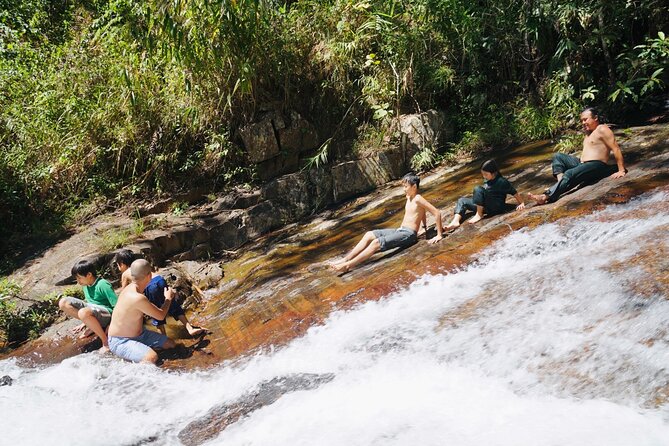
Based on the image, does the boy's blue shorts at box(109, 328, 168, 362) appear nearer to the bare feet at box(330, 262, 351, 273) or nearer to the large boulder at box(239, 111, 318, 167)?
the bare feet at box(330, 262, 351, 273)

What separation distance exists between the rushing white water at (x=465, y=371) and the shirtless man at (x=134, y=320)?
5.8 inches

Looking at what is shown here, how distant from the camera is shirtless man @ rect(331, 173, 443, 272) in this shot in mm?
5750

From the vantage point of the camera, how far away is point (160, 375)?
4680 mm

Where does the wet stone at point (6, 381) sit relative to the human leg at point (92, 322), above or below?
below

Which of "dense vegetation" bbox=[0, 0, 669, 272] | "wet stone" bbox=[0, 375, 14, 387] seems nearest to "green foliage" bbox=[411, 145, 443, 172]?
"dense vegetation" bbox=[0, 0, 669, 272]

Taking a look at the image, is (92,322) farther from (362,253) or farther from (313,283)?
(362,253)

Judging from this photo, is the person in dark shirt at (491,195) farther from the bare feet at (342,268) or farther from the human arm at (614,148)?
the bare feet at (342,268)

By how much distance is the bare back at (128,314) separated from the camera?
4.90m

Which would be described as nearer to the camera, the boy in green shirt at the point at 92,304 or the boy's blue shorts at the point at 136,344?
the boy's blue shorts at the point at 136,344

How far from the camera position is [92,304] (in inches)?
227

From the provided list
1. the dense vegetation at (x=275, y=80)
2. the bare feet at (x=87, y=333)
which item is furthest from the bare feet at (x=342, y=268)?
the dense vegetation at (x=275, y=80)

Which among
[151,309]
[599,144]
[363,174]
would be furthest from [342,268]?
[363,174]

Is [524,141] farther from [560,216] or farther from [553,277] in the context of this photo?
[553,277]

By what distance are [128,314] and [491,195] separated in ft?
13.0
